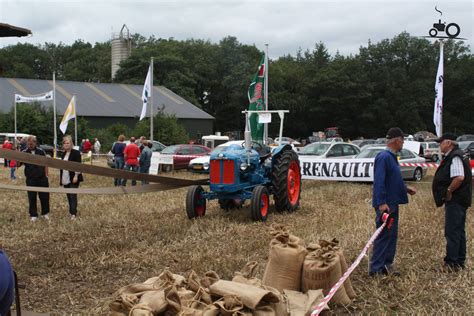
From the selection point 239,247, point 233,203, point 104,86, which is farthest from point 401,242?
point 104,86

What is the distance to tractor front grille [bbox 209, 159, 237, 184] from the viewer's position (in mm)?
9484

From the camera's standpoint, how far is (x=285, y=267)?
4949 millimetres

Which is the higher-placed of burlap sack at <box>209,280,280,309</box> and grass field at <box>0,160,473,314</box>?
burlap sack at <box>209,280,280,309</box>

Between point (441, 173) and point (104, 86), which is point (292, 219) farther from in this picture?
→ point (104, 86)

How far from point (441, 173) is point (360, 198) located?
6423 millimetres

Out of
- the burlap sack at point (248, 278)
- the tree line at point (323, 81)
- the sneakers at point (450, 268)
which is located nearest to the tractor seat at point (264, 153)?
the sneakers at point (450, 268)

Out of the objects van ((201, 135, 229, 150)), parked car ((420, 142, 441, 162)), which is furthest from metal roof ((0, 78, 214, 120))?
parked car ((420, 142, 441, 162))

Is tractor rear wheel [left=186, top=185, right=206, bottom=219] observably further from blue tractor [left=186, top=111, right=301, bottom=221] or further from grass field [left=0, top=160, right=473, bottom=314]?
grass field [left=0, top=160, right=473, bottom=314]

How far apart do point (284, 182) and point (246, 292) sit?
661 centimetres

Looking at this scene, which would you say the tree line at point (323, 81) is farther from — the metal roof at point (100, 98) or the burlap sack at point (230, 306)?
the burlap sack at point (230, 306)

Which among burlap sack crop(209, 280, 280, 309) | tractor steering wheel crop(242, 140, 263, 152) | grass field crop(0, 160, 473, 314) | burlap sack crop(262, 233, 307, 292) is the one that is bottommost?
grass field crop(0, 160, 473, 314)

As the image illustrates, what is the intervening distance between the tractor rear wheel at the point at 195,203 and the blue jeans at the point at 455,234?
4.72m

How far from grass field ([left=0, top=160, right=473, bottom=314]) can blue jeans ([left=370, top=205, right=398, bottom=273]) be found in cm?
19

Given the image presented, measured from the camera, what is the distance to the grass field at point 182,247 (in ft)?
17.2
